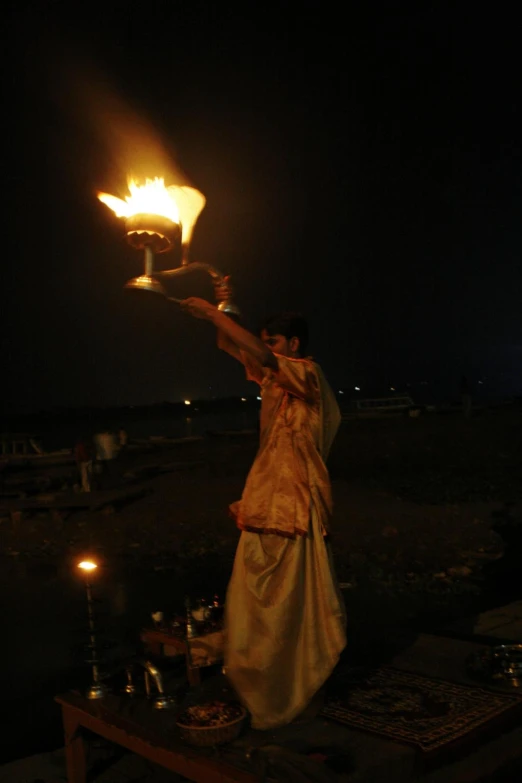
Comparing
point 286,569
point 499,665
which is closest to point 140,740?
point 286,569

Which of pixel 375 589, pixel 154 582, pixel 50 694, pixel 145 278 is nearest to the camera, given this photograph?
pixel 145 278

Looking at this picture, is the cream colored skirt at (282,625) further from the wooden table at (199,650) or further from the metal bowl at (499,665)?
the metal bowl at (499,665)

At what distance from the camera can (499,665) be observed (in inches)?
167

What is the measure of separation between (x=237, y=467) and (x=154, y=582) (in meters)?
9.48

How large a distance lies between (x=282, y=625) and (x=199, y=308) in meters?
1.68

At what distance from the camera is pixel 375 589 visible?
9875 millimetres

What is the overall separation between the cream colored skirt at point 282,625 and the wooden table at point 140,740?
423mm

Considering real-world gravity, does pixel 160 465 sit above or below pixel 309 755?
above

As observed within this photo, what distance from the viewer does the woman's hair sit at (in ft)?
12.8

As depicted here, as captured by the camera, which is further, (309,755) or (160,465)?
(160,465)

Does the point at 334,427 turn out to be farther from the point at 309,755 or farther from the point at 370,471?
the point at 370,471

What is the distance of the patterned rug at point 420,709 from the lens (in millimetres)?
3443

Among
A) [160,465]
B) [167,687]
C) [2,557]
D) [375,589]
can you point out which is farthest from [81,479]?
[167,687]

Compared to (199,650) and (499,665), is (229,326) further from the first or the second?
(499,665)
